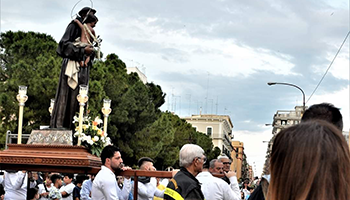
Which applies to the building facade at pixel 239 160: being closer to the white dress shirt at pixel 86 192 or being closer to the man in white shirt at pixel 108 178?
the white dress shirt at pixel 86 192

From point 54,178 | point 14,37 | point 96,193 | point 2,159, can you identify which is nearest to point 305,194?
point 96,193

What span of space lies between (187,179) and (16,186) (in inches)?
179

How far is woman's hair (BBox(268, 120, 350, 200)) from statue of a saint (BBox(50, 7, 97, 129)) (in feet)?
23.0

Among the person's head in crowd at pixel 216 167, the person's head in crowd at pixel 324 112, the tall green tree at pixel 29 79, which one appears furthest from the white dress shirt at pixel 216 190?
the tall green tree at pixel 29 79

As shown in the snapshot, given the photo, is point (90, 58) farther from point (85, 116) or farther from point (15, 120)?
point (15, 120)

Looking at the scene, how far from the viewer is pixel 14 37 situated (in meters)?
36.2

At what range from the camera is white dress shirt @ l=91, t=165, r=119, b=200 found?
6703mm

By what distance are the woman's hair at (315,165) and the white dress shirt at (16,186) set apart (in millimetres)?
7815

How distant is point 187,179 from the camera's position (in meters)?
5.49

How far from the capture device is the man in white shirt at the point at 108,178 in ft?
22.0

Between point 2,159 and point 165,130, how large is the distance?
40.4 metres

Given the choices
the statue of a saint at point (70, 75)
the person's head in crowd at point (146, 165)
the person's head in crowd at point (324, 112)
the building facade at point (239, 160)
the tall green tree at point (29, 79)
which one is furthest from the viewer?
the building facade at point (239, 160)

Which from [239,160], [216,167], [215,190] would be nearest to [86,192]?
[216,167]

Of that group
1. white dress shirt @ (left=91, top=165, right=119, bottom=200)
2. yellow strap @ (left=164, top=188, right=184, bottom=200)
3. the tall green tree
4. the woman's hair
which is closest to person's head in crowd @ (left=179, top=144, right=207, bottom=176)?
yellow strap @ (left=164, top=188, right=184, bottom=200)
